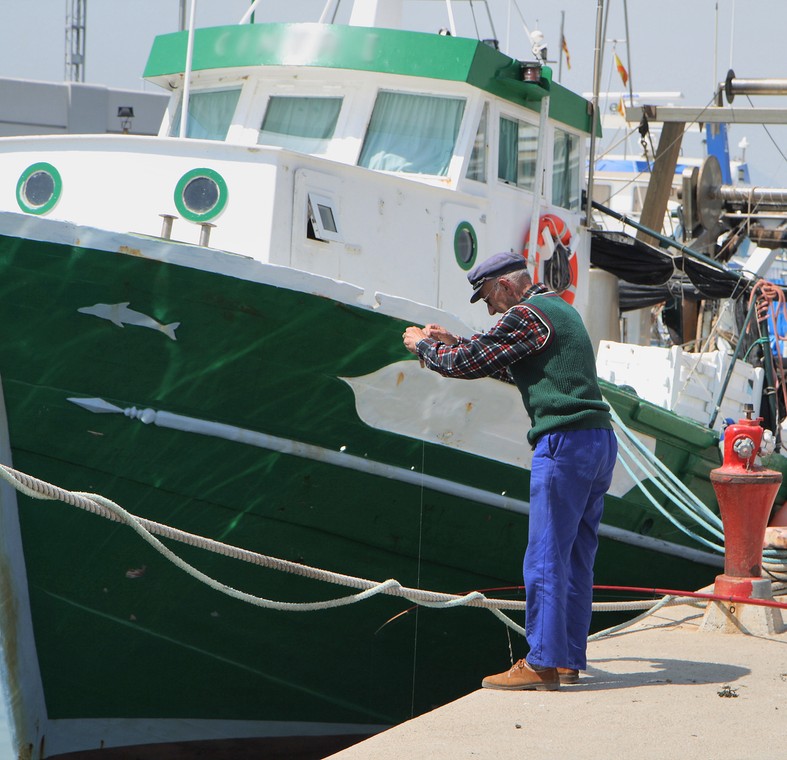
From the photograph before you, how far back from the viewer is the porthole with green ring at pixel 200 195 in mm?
5559

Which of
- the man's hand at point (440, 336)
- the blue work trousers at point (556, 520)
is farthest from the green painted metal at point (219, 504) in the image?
the blue work trousers at point (556, 520)

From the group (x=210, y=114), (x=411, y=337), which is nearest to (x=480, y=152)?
(x=210, y=114)

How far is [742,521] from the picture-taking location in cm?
509

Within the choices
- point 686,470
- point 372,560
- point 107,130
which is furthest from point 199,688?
point 107,130

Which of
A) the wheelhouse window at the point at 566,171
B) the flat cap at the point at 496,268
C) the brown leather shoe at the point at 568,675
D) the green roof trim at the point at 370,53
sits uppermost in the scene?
the green roof trim at the point at 370,53

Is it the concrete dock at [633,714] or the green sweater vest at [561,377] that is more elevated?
the green sweater vest at [561,377]

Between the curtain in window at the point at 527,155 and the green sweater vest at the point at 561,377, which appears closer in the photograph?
the green sweater vest at the point at 561,377

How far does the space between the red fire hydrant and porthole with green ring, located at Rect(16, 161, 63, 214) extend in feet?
11.9

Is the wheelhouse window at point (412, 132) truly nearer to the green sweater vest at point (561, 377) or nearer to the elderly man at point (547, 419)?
the elderly man at point (547, 419)

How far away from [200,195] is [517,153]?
212 cm

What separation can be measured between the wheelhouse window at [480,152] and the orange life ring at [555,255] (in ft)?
1.73

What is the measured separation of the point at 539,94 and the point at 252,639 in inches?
143

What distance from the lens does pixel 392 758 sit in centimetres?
337

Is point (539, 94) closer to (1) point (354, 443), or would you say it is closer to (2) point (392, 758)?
(1) point (354, 443)
